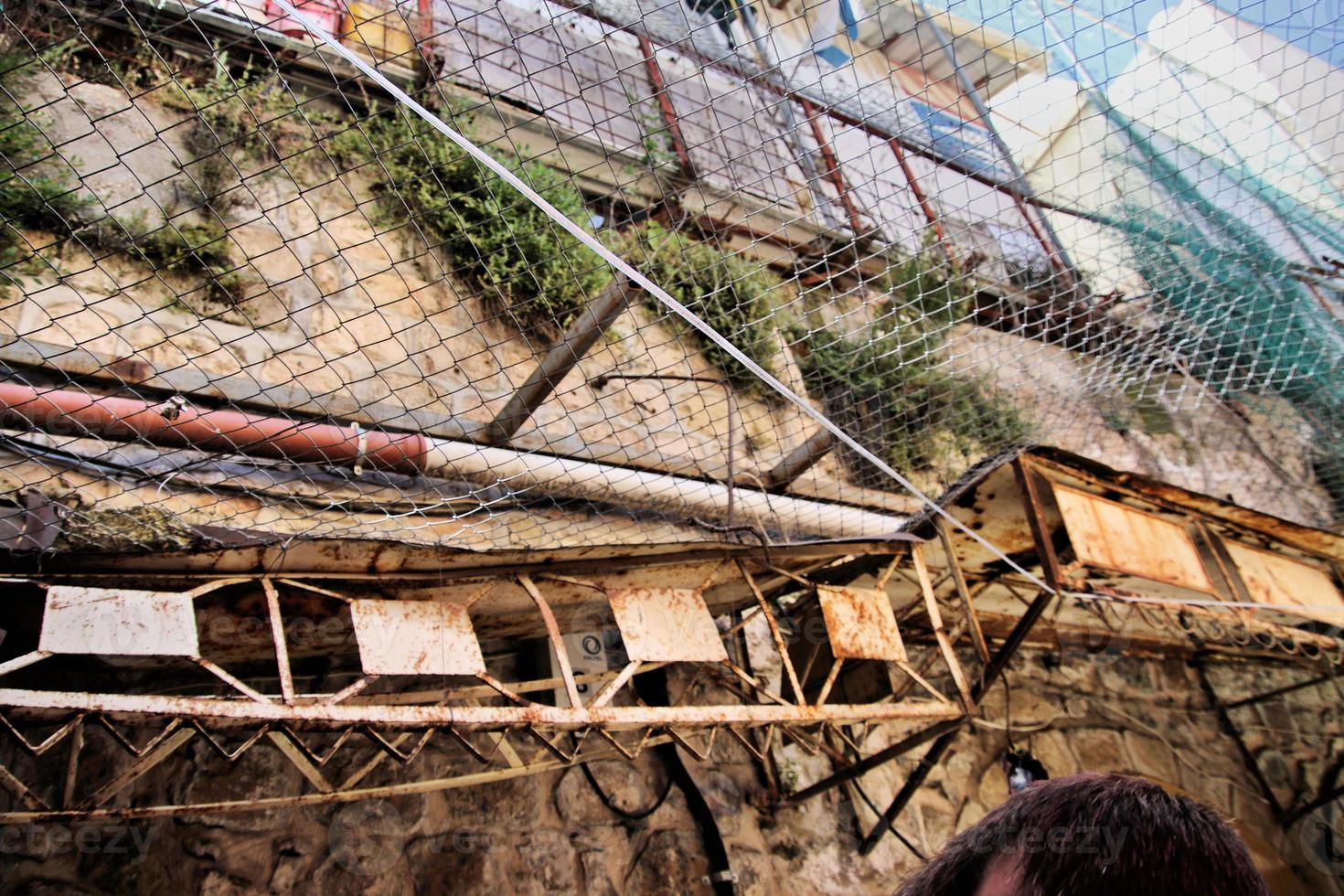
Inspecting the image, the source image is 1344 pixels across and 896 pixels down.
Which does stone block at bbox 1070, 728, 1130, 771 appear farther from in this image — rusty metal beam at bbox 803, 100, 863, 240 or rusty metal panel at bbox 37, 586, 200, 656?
rusty metal panel at bbox 37, 586, 200, 656

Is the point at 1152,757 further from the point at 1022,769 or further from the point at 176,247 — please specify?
the point at 176,247

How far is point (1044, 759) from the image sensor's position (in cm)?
496

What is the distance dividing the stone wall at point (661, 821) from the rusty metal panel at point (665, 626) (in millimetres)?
1023

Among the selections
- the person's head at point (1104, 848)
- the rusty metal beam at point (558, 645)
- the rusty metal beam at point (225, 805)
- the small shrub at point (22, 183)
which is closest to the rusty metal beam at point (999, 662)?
the rusty metal beam at point (225, 805)

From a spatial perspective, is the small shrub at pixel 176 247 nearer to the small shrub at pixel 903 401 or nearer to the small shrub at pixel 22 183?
the small shrub at pixel 22 183

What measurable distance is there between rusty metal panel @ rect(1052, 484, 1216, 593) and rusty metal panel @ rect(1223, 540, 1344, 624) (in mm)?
444

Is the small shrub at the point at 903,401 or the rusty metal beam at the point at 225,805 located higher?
the small shrub at the point at 903,401

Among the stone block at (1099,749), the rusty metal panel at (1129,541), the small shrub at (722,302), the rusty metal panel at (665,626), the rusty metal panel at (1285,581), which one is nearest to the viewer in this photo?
the rusty metal panel at (665,626)

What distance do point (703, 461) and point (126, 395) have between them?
2748mm

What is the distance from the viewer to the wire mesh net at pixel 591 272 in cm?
296

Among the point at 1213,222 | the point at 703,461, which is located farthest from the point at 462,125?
the point at 1213,222

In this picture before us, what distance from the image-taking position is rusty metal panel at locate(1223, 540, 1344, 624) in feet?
14.0

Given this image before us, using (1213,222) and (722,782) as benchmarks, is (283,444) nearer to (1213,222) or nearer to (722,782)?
(722,782)

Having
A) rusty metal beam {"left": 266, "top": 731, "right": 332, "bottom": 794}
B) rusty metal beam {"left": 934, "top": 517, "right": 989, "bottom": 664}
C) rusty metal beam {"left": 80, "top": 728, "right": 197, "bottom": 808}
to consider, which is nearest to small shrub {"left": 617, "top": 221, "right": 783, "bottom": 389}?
rusty metal beam {"left": 934, "top": 517, "right": 989, "bottom": 664}
